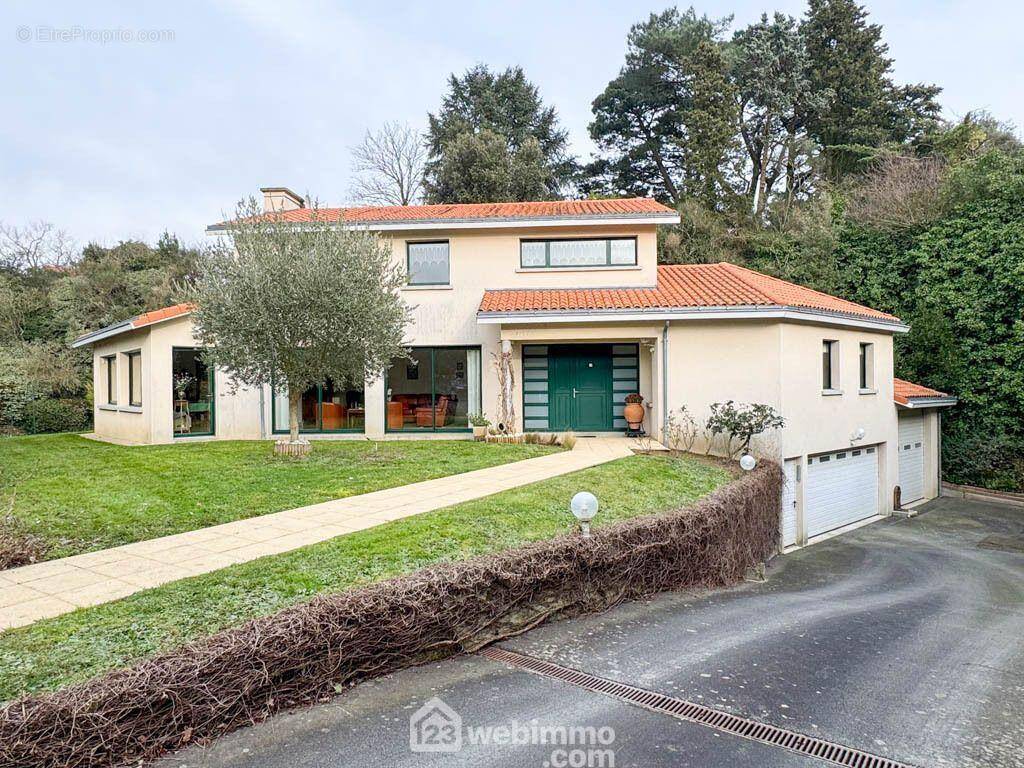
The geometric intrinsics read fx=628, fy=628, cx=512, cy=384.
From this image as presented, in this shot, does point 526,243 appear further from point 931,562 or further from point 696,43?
point 696,43

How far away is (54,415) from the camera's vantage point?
24.3m

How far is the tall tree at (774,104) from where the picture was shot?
30.4 metres

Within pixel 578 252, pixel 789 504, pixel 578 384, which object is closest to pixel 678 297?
pixel 578 252

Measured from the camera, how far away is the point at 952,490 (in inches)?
800

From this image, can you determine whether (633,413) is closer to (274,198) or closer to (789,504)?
(789,504)

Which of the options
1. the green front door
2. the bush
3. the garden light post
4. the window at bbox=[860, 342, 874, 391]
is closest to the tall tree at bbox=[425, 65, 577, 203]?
the green front door

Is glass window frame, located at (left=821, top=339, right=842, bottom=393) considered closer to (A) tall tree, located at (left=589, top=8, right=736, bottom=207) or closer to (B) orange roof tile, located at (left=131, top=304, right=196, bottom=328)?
(A) tall tree, located at (left=589, top=8, right=736, bottom=207)

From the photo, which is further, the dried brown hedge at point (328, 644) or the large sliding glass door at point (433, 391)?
the large sliding glass door at point (433, 391)

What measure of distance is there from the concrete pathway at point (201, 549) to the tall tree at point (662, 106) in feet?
77.0

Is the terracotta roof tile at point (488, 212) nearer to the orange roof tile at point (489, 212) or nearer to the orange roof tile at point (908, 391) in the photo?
the orange roof tile at point (489, 212)

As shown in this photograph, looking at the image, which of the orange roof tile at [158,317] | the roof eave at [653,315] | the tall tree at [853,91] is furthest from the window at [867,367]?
the orange roof tile at [158,317]

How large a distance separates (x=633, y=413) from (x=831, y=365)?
5139 mm

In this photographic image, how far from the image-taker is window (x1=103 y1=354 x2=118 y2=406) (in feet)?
58.8
